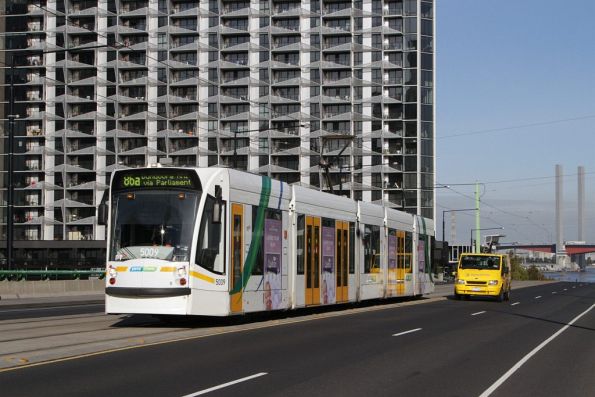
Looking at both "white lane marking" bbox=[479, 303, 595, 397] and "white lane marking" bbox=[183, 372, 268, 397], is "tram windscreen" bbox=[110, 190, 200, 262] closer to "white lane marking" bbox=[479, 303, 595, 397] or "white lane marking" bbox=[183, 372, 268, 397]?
"white lane marking" bbox=[183, 372, 268, 397]

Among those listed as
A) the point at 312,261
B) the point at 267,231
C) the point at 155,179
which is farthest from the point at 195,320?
the point at 155,179

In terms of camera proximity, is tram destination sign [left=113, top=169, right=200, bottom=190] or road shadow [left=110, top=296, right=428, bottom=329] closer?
tram destination sign [left=113, top=169, right=200, bottom=190]

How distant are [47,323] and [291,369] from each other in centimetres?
925

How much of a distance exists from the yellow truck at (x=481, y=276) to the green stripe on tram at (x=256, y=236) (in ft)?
62.1

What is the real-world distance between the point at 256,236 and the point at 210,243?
7.35 ft

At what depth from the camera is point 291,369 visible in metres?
11.8

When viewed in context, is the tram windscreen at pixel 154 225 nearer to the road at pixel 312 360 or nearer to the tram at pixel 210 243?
the tram at pixel 210 243

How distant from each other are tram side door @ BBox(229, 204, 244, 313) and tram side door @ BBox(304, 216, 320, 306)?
13.9 ft

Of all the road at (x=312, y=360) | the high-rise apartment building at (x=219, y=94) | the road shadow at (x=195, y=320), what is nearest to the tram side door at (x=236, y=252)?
the road at (x=312, y=360)

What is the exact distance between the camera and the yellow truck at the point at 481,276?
120 feet

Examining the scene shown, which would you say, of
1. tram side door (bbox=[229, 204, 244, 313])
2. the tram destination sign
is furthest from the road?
the tram destination sign

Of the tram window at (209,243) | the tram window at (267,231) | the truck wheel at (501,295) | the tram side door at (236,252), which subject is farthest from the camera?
the truck wheel at (501,295)

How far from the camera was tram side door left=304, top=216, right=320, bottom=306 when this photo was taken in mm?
22688

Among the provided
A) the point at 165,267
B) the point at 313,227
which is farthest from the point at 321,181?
the point at 165,267
